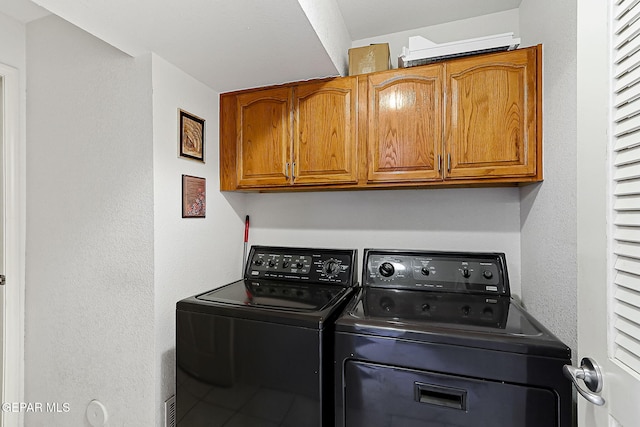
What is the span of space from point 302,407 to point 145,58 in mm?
1624

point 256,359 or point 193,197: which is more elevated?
point 193,197

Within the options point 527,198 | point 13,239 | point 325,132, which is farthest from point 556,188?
point 13,239

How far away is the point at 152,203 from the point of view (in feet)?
4.45

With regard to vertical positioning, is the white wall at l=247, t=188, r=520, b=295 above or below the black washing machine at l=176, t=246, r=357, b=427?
above

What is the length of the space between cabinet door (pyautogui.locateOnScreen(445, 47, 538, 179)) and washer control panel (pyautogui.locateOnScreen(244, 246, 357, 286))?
74cm

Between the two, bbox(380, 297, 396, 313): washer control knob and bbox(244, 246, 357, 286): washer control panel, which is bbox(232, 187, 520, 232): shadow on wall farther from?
bbox(380, 297, 396, 313): washer control knob

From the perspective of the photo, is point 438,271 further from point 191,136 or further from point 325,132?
point 191,136

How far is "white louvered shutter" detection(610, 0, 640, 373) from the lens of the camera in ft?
1.93

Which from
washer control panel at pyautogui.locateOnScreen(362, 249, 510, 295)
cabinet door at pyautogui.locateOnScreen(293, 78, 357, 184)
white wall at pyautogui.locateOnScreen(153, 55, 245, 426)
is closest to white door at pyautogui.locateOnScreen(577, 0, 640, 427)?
washer control panel at pyautogui.locateOnScreen(362, 249, 510, 295)

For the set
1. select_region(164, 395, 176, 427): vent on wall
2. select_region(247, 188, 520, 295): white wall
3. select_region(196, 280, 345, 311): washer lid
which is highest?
select_region(247, 188, 520, 295): white wall

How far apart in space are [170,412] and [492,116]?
2.04 meters

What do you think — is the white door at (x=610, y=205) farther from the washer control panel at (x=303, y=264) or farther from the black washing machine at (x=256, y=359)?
the washer control panel at (x=303, y=264)

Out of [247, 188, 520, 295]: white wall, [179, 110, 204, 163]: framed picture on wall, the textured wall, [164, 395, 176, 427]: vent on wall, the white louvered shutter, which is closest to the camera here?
the white louvered shutter

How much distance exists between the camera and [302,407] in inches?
43.8
